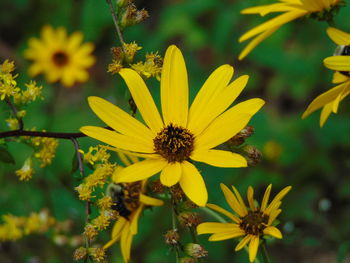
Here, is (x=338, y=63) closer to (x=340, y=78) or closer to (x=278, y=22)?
(x=340, y=78)

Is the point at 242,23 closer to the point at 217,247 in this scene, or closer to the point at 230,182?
the point at 230,182

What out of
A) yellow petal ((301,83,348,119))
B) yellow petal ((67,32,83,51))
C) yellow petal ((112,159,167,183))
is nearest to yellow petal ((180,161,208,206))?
yellow petal ((112,159,167,183))

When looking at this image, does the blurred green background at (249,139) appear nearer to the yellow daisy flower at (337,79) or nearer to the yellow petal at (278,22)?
the yellow daisy flower at (337,79)

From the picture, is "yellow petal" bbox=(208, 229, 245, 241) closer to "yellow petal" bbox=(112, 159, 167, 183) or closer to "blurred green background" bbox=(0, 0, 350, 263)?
"yellow petal" bbox=(112, 159, 167, 183)

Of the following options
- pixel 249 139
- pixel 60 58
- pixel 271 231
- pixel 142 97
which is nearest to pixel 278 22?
pixel 142 97

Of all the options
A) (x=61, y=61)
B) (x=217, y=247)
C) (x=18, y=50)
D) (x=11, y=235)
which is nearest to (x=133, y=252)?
(x=217, y=247)

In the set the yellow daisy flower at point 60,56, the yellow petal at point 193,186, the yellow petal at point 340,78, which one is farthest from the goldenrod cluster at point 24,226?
the yellow daisy flower at point 60,56
